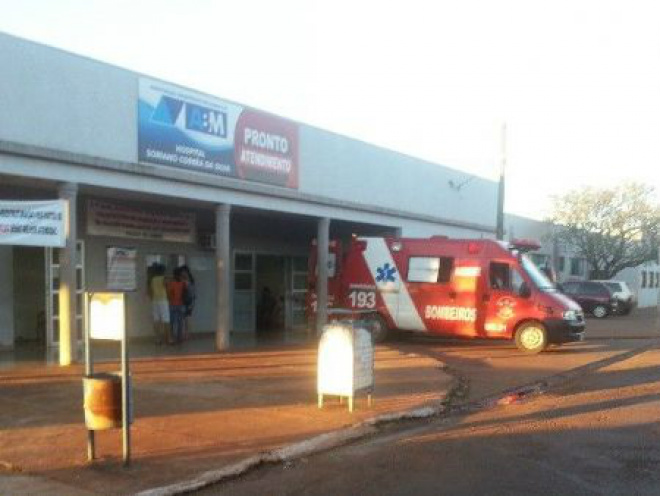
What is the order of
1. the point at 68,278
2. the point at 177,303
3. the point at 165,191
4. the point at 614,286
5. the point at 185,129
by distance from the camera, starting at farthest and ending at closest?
the point at 614,286 → the point at 177,303 → the point at 185,129 → the point at 165,191 → the point at 68,278

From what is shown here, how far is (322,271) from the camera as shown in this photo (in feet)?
66.3

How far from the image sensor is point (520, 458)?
308 inches

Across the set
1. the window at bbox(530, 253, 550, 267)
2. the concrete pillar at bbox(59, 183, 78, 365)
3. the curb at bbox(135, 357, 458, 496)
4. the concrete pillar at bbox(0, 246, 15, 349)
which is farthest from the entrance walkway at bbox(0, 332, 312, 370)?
the window at bbox(530, 253, 550, 267)

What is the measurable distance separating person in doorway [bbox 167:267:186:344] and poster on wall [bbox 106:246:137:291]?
1165 millimetres

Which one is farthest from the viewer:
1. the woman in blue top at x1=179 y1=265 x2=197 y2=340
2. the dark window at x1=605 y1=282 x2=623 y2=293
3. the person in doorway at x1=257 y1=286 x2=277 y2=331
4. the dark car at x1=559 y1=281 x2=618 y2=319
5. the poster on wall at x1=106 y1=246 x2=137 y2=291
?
the dark window at x1=605 y1=282 x2=623 y2=293

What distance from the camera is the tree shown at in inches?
1751

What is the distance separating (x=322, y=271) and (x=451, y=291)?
337cm

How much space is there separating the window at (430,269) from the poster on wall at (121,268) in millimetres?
6823

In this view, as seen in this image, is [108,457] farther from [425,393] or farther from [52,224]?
[52,224]

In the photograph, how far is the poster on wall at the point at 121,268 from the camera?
18.2 metres

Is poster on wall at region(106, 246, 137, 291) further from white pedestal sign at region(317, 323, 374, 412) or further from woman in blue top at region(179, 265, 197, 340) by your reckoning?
white pedestal sign at region(317, 323, 374, 412)

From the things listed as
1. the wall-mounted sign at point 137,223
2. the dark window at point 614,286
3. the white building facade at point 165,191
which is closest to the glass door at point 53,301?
the white building facade at point 165,191

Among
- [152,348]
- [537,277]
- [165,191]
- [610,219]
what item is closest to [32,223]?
[165,191]

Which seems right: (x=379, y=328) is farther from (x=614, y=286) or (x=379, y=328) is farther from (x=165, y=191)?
(x=614, y=286)
